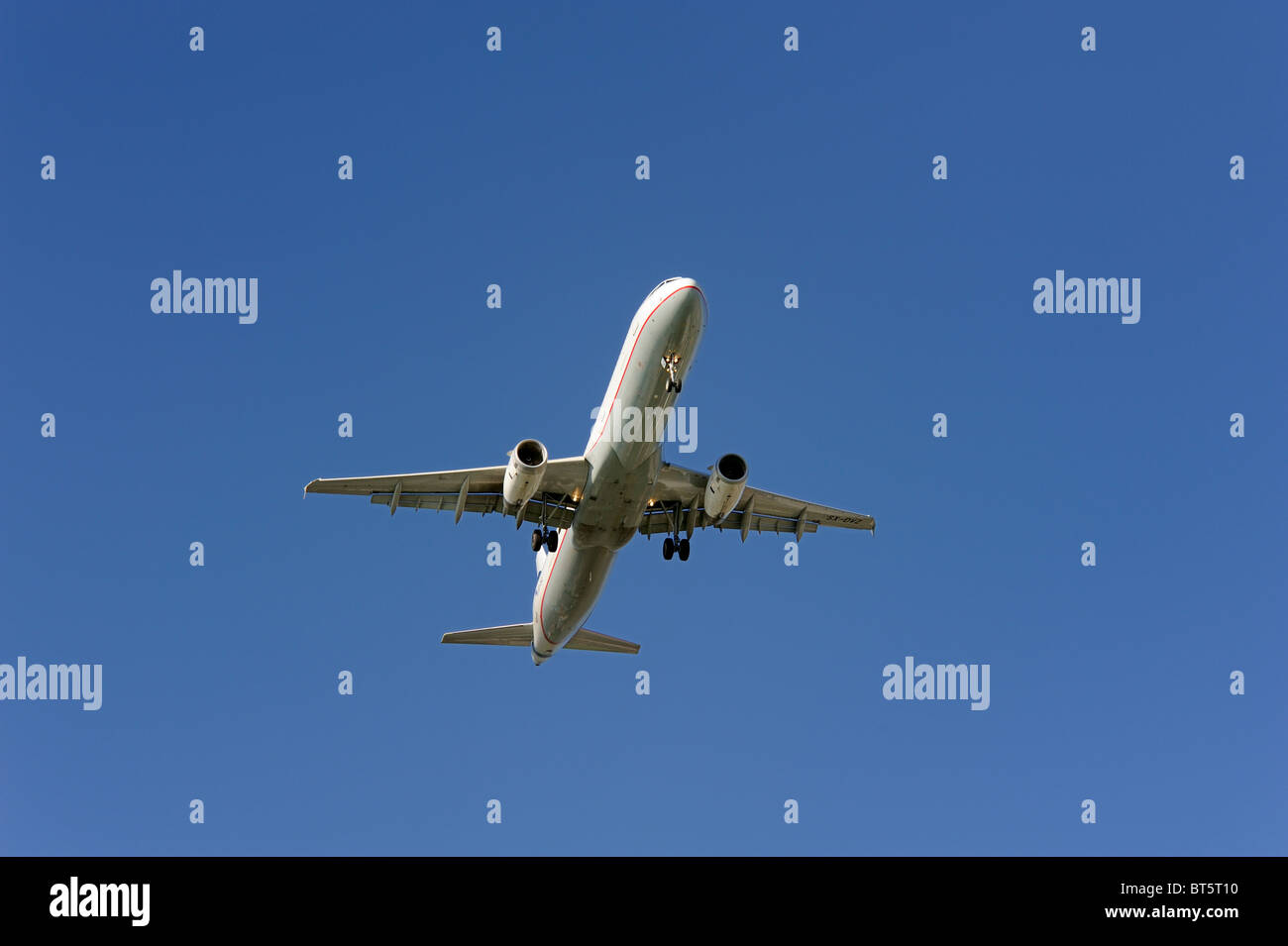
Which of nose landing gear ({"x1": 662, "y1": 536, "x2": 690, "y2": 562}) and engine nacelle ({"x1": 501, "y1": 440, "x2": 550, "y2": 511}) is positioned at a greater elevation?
engine nacelle ({"x1": 501, "y1": 440, "x2": 550, "y2": 511})

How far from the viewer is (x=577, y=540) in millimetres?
40000

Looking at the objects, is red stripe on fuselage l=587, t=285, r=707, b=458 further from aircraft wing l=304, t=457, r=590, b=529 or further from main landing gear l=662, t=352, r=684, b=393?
aircraft wing l=304, t=457, r=590, b=529

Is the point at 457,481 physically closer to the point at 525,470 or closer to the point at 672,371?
the point at 525,470

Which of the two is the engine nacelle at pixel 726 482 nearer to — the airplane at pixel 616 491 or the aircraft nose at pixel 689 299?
the airplane at pixel 616 491

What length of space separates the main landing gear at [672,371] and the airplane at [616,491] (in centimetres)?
3

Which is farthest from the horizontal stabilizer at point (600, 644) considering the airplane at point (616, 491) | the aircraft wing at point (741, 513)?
the aircraft wing at point (741, 513)

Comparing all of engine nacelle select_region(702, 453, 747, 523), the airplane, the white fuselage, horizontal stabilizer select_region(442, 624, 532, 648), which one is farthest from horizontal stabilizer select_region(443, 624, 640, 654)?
engine nacelle select_region(702, 453, 747, 523)

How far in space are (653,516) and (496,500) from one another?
5212 mm

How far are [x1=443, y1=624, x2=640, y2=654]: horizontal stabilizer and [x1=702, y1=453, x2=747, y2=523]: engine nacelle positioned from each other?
1269 cm

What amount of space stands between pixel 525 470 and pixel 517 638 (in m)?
15.1

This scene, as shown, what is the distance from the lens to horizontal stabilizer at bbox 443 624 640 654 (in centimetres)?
5028

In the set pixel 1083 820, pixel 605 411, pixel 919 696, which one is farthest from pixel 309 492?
pixel 1083 820

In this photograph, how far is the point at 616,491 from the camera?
37.8 metres

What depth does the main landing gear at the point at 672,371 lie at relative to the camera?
115 feet
